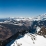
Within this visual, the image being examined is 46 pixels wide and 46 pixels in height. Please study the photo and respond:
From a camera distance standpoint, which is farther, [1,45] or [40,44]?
[1,45]

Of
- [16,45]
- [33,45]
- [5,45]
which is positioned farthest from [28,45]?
[5,45]

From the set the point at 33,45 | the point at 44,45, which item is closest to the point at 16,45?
the point at 33,45

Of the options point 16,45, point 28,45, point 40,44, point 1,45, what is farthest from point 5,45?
point 40,44

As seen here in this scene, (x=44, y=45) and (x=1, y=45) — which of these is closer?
(x=44, y=45)

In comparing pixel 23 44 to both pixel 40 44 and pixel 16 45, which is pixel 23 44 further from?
pixel 40 44

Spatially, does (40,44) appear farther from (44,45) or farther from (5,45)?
(5,45)

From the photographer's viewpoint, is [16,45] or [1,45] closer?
[16,45]

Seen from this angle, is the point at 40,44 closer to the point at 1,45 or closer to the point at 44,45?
the point at 44,45
